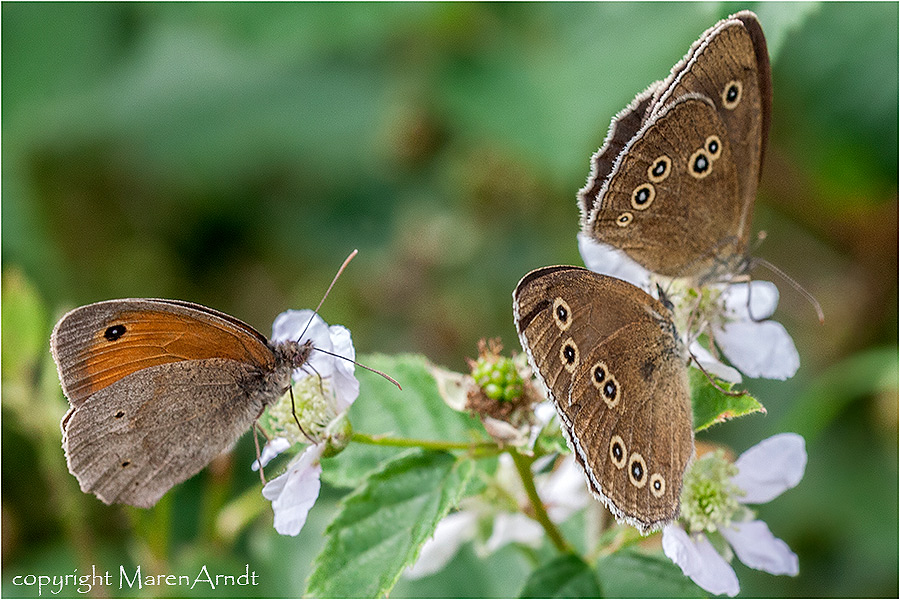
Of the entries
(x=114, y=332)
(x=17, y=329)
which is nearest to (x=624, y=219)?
(x=114, y=332)

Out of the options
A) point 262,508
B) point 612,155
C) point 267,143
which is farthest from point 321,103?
point 612,155

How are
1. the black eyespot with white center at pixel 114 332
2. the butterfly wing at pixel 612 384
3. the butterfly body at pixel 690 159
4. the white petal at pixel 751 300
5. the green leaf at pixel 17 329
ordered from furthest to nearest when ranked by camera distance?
the green leaf at pixel 17 329
the white petal at pixel 751 300
the black eyespot with white center at pixel 114 332
the butterfly body at pixel 690 159
the butterfly wing at pixel 612 384

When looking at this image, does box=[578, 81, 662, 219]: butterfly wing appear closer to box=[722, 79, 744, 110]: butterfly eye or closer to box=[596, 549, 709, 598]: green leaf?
box=[722, 79, 744, 110]: butterfly eye

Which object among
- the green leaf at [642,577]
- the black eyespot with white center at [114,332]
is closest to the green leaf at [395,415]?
the green leaf at [642,577]

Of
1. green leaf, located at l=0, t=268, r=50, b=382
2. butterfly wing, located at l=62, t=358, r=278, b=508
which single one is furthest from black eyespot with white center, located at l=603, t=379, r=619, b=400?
green leaf, located at l=0, t=268, r=50, b=382

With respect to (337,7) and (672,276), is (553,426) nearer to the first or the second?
(672,276)

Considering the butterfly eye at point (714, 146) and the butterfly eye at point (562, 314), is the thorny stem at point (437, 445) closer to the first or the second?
the butterfly eye at point (562, 314)

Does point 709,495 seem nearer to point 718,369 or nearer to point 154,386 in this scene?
point 718,369
